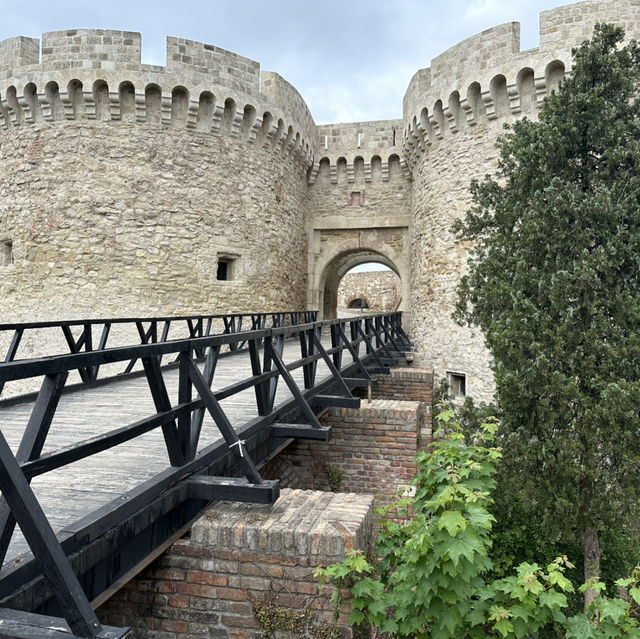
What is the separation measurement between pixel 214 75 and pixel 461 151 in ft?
18.7

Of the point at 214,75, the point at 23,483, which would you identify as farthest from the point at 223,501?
the point at 214,75

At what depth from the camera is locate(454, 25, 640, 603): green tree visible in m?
5.73

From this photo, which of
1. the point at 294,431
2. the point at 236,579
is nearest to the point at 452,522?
the point at 236,579

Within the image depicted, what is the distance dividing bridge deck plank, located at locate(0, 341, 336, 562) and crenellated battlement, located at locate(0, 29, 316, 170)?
7.08 m

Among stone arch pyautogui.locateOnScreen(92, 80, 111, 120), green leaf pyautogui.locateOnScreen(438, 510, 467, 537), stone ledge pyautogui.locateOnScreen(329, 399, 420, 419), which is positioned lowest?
stone ledge pyautogui.locateOnScreen(329, 399, 420, 419)

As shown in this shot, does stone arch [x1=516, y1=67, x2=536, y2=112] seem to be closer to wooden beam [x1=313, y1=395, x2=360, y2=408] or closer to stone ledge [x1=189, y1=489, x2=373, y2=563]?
wooden beam [x1=313, y1=395, x2=360, y2=408]

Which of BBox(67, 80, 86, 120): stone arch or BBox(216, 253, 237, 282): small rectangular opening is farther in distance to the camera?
BBox(216, 253, 237, 282): small rectangular opening

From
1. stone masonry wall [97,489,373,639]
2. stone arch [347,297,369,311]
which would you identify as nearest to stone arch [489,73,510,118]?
stone masonry wall [97,489,373,639]

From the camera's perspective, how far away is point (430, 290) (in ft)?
41.3

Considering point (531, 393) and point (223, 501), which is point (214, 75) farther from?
point (223, 501)

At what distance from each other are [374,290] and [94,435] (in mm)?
24459

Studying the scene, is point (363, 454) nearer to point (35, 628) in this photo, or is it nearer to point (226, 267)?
point (35, 628)

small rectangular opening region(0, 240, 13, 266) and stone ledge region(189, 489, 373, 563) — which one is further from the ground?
small rectangular opening region(0, 240, 13, 266)

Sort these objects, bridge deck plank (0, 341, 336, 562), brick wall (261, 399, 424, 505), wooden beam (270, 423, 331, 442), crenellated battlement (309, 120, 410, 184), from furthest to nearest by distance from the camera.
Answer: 1. crenellated battlement (309, 120, 410, 184)
2. brick wall (261, 399, 424, 505)
3. wooden beam (270, 423, 331, 442)
4. bridge deck plank (0, 341, 336, 562)
